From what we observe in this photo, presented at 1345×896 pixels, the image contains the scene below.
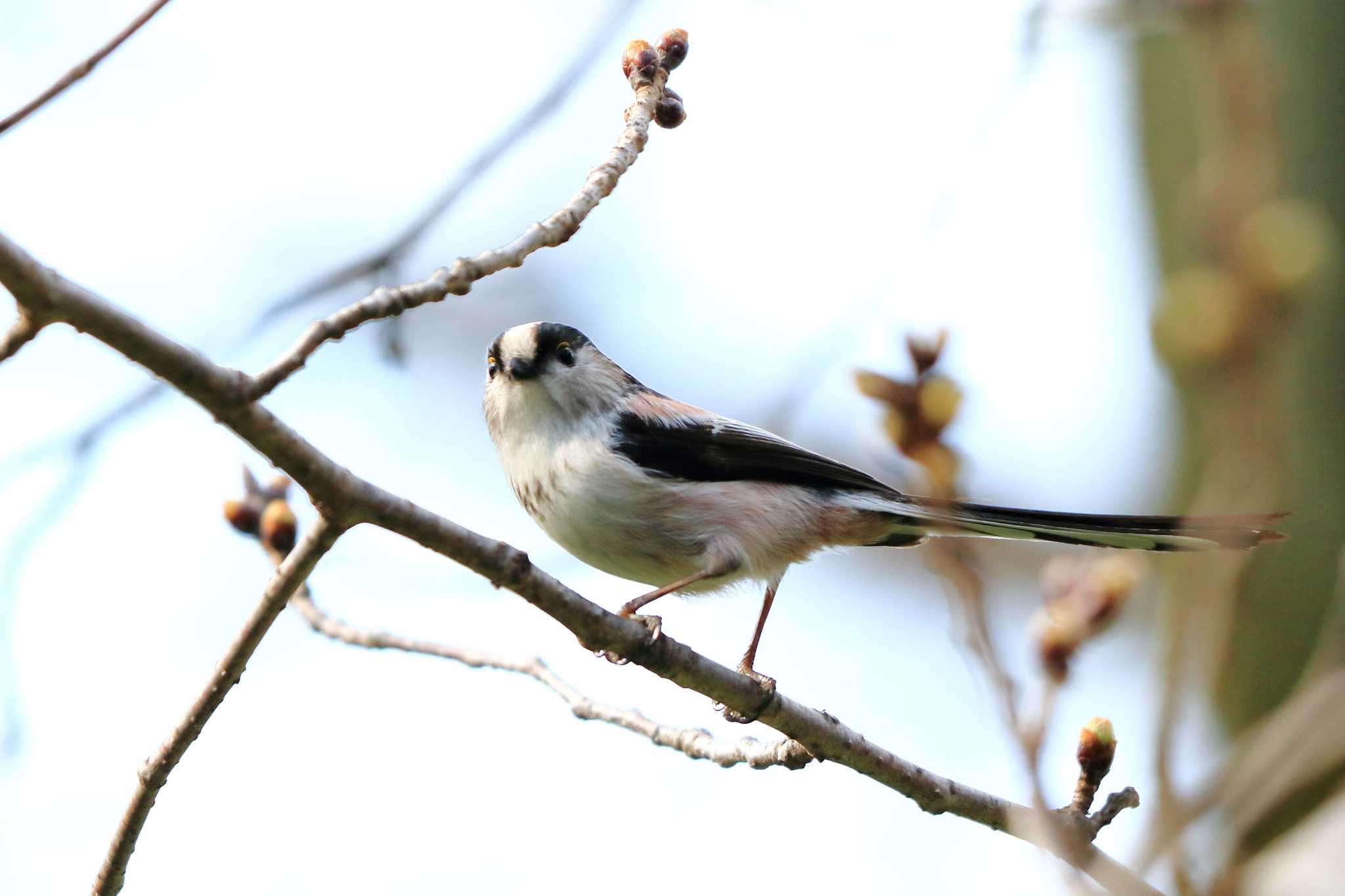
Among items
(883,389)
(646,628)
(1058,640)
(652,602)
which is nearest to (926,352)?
(883,389)

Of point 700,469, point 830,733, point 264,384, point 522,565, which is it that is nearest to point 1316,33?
point 700,469

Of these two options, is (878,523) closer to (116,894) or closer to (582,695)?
(582,695)

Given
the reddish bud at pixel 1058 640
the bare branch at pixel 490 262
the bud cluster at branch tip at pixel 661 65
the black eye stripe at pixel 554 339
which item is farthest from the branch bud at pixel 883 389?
the black eye stripe at pixel 554 339

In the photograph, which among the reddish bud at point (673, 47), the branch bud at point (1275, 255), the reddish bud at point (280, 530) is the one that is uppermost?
the reddish bud at point (673, 47)

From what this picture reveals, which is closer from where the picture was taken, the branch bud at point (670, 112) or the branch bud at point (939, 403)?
the branch bud at point (939, 403)

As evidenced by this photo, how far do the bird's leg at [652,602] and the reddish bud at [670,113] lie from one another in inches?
46.9

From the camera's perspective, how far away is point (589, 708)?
360 centimetres

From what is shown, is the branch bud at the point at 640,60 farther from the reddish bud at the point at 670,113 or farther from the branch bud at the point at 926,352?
the branch bud at the point at 926,352

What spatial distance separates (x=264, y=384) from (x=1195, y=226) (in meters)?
1.38

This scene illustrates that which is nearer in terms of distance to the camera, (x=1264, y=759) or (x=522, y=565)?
(x=1264, y=759)

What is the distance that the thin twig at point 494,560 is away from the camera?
1.92m

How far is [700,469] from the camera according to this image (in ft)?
13.0

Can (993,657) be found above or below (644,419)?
below

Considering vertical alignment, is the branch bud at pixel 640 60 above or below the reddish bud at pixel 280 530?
above
